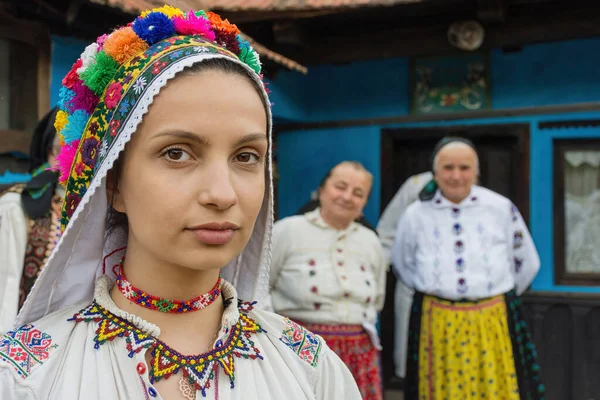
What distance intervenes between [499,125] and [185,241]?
4.46 metres

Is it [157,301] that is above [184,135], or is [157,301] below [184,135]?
below

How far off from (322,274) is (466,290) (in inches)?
36.0

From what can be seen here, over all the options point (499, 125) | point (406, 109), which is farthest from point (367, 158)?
point (499, 125)

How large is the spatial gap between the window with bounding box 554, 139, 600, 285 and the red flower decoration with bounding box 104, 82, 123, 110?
4.54m

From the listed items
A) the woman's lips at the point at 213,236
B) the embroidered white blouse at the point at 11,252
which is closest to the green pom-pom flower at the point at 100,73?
the woman's lips at the point at 213,236

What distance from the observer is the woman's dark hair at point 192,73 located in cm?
105

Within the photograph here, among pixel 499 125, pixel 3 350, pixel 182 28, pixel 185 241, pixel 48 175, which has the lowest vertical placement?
pixel 3 350

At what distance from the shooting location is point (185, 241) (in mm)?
1015

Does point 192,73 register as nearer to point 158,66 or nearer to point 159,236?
point 158,66

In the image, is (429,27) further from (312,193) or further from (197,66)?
(197,66)

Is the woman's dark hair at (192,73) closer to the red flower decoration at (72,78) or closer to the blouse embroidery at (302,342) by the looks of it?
the red flower decoration at (72,78)

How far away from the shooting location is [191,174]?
1.01 meters

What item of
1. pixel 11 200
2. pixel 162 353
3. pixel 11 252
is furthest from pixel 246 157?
pixel 11 200

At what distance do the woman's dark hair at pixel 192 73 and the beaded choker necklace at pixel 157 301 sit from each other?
0.38 ft
